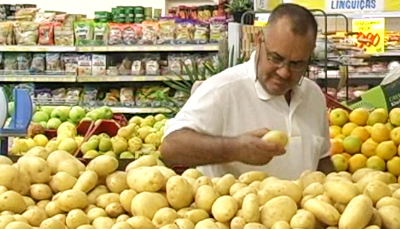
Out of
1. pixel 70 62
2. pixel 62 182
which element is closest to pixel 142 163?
pixel 62 182

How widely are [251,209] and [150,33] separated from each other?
211 inches

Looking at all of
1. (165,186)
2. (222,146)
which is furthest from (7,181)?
(222,146)

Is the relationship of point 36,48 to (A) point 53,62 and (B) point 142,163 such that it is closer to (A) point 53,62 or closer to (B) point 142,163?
(A) point 53,62

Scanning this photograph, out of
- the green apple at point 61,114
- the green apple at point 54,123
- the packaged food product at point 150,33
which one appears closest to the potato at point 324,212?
the green apple at point 54,123

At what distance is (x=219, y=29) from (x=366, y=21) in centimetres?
135

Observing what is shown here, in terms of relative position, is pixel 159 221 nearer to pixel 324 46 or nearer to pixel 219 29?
pixel 324 46

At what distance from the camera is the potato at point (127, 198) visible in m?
1.85

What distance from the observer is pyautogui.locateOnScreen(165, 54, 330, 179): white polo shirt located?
2.61 metres

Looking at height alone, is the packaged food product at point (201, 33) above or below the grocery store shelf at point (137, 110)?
above

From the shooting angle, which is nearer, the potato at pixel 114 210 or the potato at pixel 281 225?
the potato at pixel 281 225

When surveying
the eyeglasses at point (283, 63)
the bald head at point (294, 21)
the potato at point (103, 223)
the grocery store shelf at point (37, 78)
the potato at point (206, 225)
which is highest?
the bald head at point (294, 21)

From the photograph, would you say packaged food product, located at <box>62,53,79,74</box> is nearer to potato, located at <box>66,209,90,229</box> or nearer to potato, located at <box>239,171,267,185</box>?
potato, located at <box>239,171,267,185</box>

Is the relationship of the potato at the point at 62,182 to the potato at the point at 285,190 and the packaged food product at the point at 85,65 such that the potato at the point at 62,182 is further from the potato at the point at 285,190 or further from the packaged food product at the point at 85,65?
the packaged food product at the point at 85,65

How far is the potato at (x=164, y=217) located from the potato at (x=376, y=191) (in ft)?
1.56
